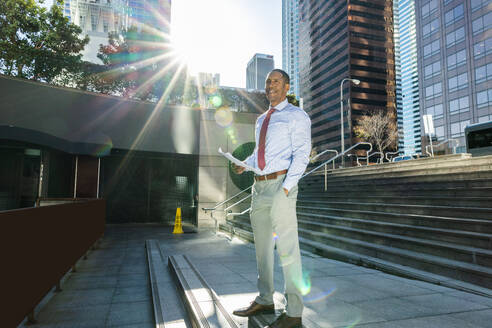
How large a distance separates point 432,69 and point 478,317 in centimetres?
6583

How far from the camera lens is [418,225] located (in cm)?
599

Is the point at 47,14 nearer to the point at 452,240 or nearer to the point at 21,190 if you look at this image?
the point at 21,190

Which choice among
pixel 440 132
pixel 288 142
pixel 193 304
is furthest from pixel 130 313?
pixel 440 132

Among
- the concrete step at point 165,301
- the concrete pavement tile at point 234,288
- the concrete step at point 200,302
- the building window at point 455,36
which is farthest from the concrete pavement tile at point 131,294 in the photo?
the building window at point 455,36

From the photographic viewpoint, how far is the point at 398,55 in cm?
13700

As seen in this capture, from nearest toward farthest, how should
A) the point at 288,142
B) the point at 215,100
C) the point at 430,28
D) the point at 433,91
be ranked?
1. the point at 288,142
2. the point at 215,100
3. the point at 433,91
4. the point at 430,28

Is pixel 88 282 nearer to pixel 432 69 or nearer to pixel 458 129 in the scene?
pixel 458 129

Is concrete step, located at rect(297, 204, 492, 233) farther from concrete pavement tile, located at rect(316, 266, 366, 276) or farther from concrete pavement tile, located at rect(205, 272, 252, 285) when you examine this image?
concrete pavement tile, located at rect(205, 272, 252, 285)

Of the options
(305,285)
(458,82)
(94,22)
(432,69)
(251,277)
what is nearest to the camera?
(305,285)

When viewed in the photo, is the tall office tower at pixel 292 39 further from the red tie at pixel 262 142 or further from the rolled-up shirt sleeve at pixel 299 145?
the rolled-up shirt sleeve at pixel 299 145

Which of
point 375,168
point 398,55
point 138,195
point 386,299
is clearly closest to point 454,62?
point 375,168

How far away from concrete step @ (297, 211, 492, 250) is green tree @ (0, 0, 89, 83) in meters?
17.4

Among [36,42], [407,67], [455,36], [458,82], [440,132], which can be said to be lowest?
[36,42]

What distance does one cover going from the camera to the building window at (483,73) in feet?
150
